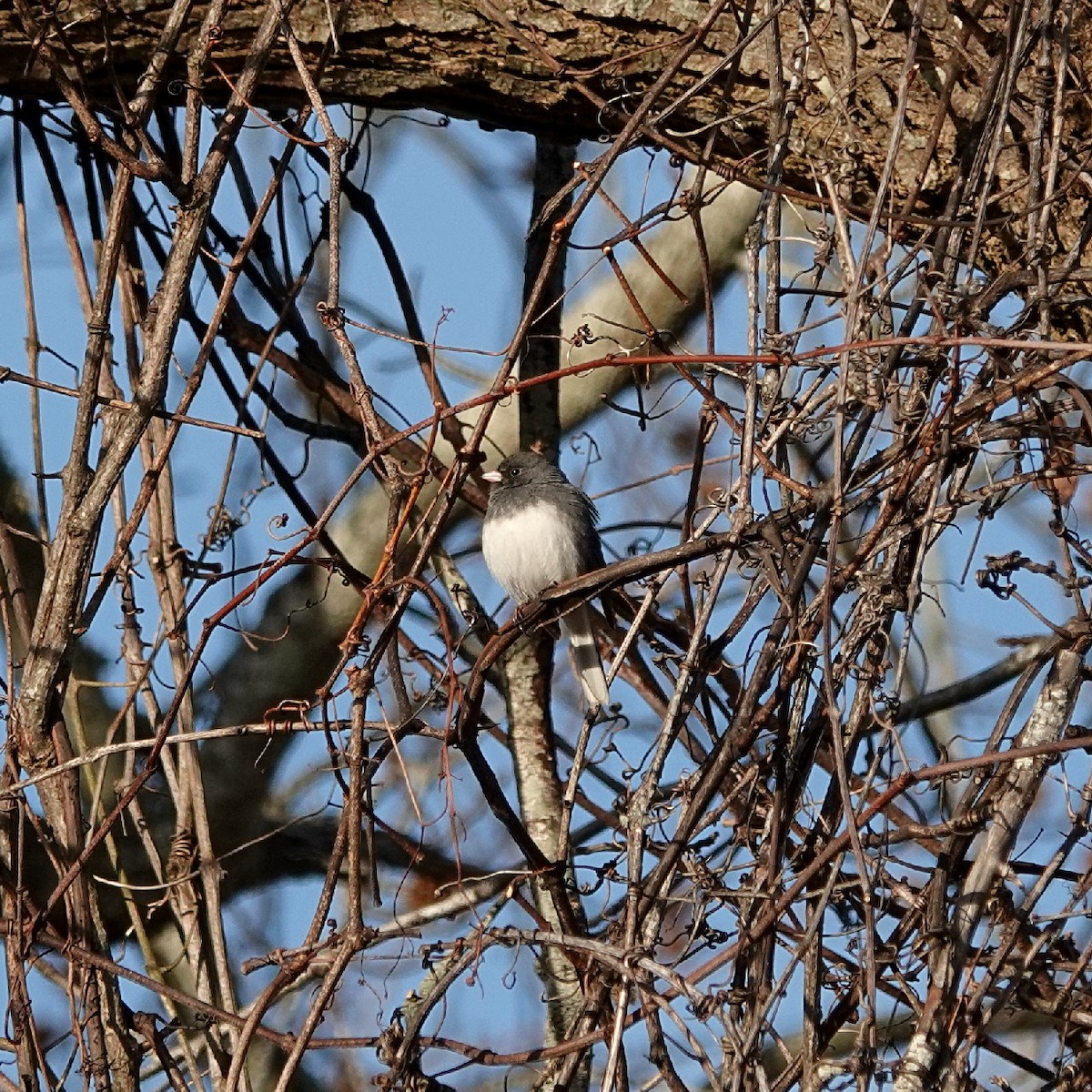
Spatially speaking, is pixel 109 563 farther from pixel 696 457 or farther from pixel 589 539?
pixel 589 539

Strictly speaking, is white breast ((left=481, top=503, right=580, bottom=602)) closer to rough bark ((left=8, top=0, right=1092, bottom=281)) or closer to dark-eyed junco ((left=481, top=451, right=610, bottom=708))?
dark-eyed junco ((left=481, top=451, right=610, bottom=708))

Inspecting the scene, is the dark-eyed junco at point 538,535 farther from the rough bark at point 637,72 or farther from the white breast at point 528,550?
the rough bark at point 637,72

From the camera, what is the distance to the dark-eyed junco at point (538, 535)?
328 cm

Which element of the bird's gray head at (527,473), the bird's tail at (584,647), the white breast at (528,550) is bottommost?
the bird's tail at (584,647)

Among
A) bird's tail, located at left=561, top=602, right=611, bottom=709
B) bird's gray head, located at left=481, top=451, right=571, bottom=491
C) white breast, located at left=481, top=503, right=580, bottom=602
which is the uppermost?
bird's gray head, located at left=481, top=451, right=571, bottom=491

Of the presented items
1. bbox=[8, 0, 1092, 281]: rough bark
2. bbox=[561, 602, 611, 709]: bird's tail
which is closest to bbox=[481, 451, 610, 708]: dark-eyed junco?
bbox=[561, 602, 611, 709]: bird's tail

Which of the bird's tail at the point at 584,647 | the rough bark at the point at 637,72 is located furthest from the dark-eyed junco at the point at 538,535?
the rough bark at the point at 637,72

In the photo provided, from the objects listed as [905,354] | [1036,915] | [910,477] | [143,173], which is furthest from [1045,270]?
[143,173]

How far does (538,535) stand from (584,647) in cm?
29

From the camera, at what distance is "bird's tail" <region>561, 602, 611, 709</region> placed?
3.21 meters

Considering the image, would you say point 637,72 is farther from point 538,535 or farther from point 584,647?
point 584,647

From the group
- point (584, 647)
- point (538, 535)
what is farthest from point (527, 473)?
point (584, 647)

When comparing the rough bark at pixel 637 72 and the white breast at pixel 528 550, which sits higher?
the rough bark at pixel 637 72

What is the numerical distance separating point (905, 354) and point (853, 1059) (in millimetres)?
940
